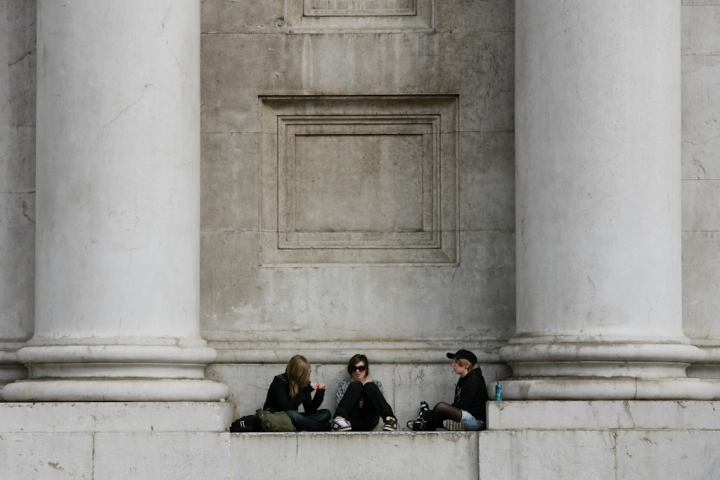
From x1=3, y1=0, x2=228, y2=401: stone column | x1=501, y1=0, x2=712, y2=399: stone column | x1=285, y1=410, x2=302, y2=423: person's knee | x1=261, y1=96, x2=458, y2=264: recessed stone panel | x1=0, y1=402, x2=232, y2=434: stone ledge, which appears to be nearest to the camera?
x1=0, y1=402, x2=232, y2=434: stone ledge

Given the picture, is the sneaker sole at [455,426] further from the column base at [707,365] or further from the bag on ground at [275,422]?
the column base at [707,365]

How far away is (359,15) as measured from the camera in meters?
17.7

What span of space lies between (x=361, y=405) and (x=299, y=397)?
2.88 ft

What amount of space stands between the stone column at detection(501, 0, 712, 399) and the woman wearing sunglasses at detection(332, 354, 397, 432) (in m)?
1.70

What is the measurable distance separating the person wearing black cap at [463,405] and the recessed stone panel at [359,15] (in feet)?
14.9

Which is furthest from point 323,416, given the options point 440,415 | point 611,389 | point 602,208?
point 602,208

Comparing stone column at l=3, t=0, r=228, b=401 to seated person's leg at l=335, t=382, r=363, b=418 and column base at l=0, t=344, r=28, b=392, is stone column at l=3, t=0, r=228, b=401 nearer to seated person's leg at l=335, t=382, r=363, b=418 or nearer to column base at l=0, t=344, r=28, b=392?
column base at l=0, t=344, r=28, b=392

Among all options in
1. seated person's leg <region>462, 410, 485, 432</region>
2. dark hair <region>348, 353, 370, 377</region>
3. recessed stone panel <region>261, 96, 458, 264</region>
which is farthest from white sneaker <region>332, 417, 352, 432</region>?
recessed stone panel <region>261, 96, 458, 264</region>

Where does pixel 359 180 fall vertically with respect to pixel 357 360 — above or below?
above

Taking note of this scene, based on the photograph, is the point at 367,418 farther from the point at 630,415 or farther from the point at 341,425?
the point at 630,415

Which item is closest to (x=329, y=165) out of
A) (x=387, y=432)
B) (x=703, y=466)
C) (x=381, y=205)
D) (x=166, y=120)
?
(x=381, y=205)

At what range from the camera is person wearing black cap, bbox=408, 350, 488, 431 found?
15.6m

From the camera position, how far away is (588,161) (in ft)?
51.2

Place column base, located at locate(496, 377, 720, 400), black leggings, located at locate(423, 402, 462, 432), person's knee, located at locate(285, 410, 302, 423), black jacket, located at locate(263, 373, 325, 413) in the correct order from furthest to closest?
black jacket, located at locate(263, 373, 325, 413) < person's knee, located at locate(285, 410, 302, 423) < black leggings, located at locate(423, 402, 462, 432) < column base, located at locate(496, 377, 720, 400)
